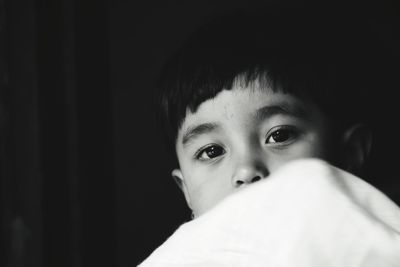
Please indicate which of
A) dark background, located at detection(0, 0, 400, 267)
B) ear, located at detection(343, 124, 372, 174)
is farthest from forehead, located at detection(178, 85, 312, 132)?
dark background, located at detection(0, 0, 400, 267)

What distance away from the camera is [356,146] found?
0.85 meters

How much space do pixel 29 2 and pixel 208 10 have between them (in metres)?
0.44

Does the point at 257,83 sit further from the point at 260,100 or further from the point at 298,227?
the point at 298,227

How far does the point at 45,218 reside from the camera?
0.81 meters

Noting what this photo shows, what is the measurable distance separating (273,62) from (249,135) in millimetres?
165

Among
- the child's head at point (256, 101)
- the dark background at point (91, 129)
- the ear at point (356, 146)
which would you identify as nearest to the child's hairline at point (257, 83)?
the child's head at point (256, 101)

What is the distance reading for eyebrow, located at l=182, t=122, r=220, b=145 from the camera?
0.77 meters

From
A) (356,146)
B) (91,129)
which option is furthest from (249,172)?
(91,129)

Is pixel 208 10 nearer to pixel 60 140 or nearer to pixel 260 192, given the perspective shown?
pixel 60 140

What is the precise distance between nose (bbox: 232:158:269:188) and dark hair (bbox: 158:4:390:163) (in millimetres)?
147

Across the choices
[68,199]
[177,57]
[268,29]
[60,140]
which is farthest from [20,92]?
[268,29]

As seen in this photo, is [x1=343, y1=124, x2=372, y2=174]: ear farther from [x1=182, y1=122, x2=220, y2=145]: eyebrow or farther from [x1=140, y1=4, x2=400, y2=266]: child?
[x1=182, y1=122, x2=220, y2=145]: eyebrow

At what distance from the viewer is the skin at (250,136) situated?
725 millimetres

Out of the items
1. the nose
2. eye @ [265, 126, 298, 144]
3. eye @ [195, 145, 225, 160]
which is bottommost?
the nose
